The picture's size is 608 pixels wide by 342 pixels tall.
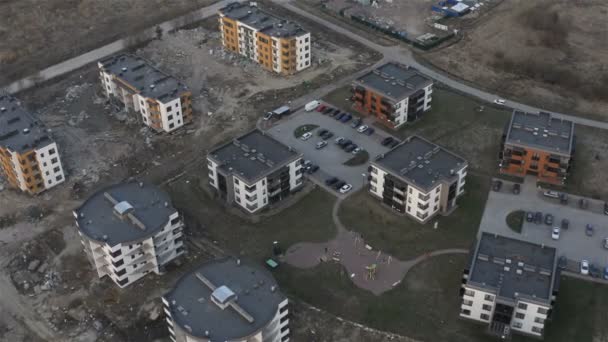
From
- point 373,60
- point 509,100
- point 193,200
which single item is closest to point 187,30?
point 373,60

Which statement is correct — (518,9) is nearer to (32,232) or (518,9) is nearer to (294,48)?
(294,48)

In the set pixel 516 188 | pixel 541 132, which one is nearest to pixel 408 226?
pixel 516 188

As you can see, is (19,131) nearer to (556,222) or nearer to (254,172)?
(254,172)

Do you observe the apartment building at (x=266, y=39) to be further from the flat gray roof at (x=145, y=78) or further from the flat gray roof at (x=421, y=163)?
the flat gray roof at (x=421, y=163)

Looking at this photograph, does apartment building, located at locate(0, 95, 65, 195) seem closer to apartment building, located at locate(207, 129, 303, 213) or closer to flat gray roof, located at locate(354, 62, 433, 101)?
apartment building, located at locate(207, 129, 303, 213)

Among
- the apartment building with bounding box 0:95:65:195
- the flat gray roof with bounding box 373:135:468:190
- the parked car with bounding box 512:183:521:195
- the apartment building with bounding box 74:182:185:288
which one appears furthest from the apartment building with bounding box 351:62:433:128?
the apartment building with bounding box 0:95:65:195
